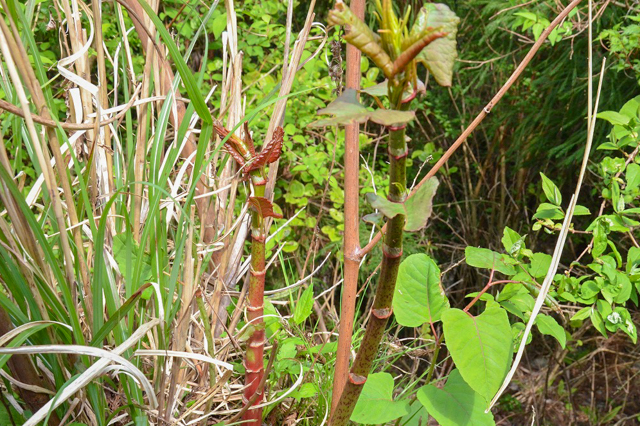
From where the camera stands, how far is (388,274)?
41cm

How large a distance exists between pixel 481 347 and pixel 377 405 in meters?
0.14

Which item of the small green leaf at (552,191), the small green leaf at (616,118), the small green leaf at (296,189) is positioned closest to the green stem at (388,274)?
the small green leaf at (552,191)

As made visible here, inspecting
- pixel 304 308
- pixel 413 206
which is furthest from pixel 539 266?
pixel 413 206

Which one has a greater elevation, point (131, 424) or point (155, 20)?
point (155, 20)

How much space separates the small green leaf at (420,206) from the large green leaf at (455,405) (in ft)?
0.86

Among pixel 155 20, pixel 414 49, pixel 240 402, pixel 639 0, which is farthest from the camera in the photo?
pixel 639 0

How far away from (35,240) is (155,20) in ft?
0.77

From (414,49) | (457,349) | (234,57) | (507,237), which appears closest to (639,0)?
(507,237)

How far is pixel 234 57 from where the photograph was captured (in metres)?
0.75

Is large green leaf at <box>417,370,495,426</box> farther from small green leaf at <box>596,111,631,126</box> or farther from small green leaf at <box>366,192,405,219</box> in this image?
small green leaf at <box>596,111,631,126</box>

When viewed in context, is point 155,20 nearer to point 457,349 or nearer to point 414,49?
point 414,49

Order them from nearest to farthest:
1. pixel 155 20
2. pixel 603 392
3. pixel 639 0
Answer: pixel 155 20 → pixel 639 0 → pixel 603 392

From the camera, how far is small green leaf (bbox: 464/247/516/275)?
0.69 metres

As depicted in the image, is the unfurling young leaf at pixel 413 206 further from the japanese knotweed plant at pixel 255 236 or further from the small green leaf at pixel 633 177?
the small green leaf at pixel 633 177
